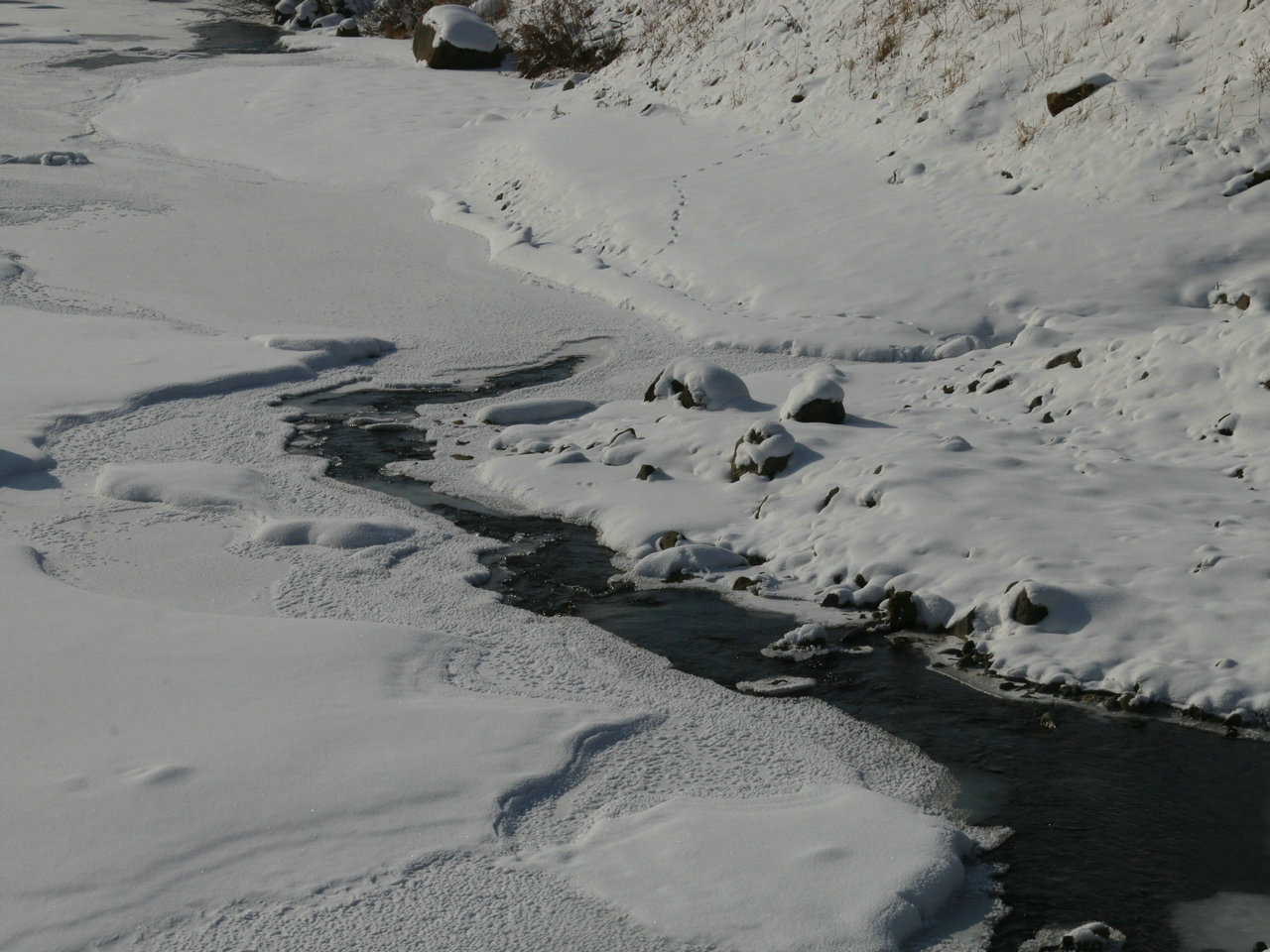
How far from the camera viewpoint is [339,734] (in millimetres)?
4062

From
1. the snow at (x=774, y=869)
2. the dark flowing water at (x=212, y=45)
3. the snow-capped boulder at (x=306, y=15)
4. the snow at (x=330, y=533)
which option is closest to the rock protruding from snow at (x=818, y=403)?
the snow at (x=330, y=533)

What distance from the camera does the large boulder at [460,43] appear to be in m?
20.4

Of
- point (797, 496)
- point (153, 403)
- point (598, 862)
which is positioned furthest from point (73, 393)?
point (598, 862)

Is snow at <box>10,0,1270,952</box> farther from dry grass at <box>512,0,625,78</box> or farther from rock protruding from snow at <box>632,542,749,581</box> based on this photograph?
dry grass at <box>512,0,625,78</box>

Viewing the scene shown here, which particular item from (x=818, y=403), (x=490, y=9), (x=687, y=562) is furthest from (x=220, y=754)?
(x=490, y=9)

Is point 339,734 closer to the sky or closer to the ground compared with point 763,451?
closer to the ground

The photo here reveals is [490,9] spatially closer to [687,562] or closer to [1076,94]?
[1076,94]

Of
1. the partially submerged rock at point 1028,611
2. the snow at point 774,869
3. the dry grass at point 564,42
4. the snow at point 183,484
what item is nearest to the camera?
the snow at point 774,869

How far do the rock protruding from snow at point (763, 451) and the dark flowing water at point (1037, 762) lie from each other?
0.99 metres

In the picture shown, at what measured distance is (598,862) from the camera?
141 inches

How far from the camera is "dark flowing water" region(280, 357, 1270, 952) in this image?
3604 millimetres

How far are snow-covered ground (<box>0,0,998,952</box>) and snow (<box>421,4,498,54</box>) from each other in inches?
488

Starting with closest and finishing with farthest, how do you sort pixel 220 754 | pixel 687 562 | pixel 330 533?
pixel 220 754 < pixel 687 562 < pixel 330 533

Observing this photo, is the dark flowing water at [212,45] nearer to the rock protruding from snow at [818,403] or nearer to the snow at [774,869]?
the rock protruding from snow at [818,403]
